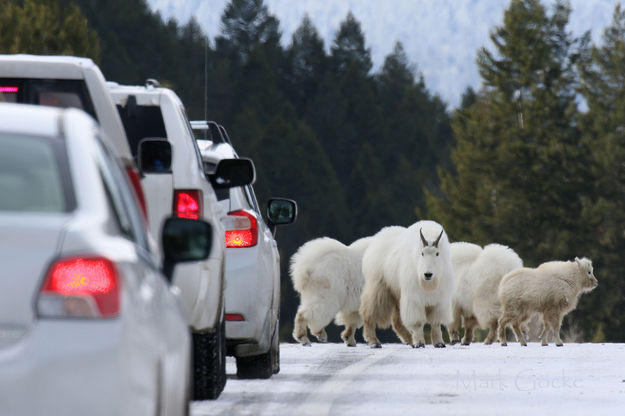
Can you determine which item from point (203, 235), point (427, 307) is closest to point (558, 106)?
point (427, 307)

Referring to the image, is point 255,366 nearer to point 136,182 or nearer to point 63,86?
point 63,86

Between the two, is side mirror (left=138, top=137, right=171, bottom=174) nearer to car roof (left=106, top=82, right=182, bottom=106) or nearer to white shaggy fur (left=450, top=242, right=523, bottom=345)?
car roof (left=106, top=82, right=182, bottom=106)

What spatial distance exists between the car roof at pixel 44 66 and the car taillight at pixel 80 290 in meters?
3.71

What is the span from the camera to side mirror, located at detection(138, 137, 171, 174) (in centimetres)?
832

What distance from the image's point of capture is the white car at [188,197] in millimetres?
9008

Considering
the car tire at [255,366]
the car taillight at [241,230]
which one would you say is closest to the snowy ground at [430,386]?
the car tire at [255,366]

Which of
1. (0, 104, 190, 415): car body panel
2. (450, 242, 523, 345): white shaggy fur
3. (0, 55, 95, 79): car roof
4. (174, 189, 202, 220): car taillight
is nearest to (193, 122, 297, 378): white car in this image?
(174, 189, 202, 220): car taillight

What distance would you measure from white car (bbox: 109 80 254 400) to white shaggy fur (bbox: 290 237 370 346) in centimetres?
1539

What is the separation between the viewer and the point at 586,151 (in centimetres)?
7788

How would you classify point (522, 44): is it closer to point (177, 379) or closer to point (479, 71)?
point (479, 71)

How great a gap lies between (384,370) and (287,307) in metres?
82.2

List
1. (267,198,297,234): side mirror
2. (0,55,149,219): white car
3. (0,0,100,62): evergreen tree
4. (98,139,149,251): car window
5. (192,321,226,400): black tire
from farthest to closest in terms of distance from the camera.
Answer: (0,0,100,62): evergreen tree
(267,198,297,234): side mirror
(192,321,226,400): black tire
(0,55,149,219): white car
(98,139,149,251): car window

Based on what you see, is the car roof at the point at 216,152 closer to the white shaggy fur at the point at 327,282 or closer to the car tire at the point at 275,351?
the car tire at the point at 275,351

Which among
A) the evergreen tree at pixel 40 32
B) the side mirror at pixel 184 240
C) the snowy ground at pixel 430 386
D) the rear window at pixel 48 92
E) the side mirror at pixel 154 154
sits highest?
the evergreen tree at pixel 40 32
